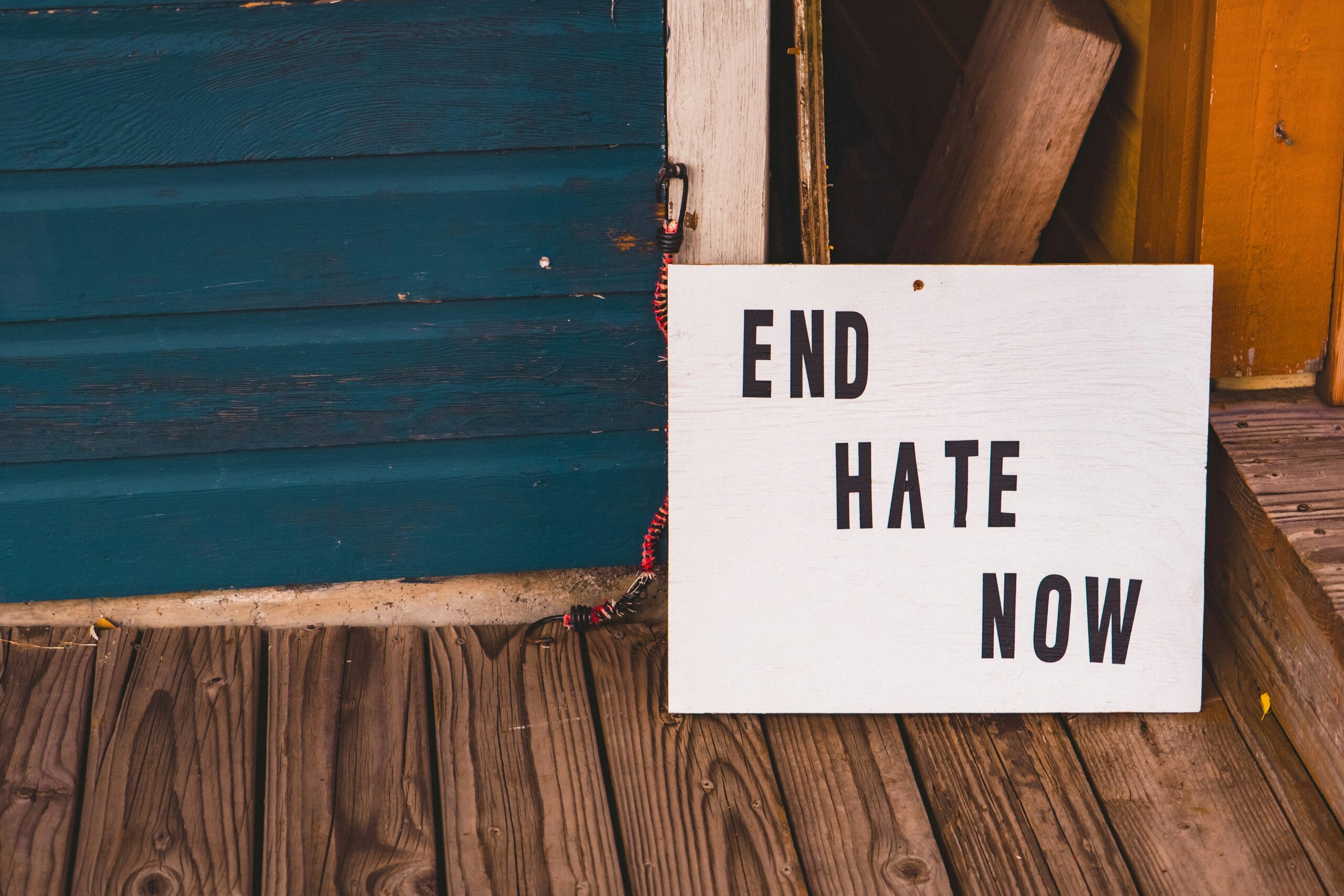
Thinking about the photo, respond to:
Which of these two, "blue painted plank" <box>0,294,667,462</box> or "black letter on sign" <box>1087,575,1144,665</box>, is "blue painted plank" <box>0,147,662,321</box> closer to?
"blue painted plank" <box>0,294,667,462</box>

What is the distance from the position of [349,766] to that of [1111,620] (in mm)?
1051

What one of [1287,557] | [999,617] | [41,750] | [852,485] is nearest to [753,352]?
[852,485]

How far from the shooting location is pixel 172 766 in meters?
1.52

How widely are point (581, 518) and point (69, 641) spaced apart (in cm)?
83

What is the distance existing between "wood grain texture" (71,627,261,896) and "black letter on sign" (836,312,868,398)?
0.94m

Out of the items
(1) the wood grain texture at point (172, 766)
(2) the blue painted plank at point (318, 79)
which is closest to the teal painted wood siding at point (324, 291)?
(2) the blue painted plank at point (318, 79)

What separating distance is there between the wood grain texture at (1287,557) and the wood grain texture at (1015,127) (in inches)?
16.5

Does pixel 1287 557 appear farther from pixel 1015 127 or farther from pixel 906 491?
pixel 1015 127

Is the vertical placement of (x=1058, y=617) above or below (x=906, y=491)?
below

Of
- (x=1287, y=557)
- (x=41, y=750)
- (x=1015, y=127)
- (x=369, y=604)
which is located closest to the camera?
(x=1287, y=557)

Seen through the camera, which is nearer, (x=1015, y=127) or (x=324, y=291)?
(x=324, y=291)

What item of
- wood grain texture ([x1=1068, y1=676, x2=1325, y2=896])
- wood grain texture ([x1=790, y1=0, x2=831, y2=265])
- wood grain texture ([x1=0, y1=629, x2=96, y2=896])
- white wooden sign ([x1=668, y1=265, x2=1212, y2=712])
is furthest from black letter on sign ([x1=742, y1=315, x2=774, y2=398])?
wood grain texture ([x1=0, y1=629, x2=96, y2=896])

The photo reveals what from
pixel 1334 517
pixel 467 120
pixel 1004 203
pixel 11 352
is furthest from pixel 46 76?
pixel 1334 517

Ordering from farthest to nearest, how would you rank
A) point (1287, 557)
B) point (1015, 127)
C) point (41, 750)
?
1. point (1015, 127)
2. point (41, 750)
3. point (1287, 557)
